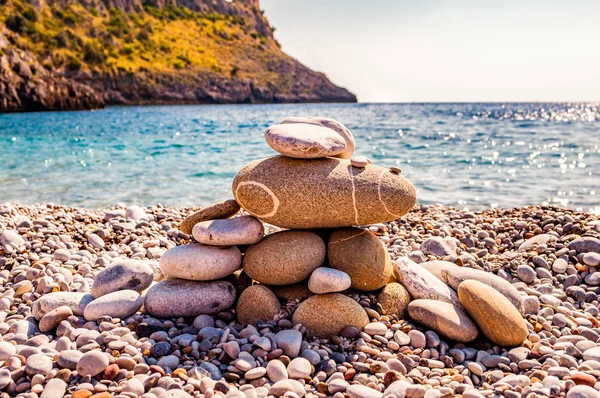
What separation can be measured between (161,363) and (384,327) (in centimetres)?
177

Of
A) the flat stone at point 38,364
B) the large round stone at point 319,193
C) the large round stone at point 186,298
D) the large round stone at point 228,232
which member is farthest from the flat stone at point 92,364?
the large round stone at point 319,193

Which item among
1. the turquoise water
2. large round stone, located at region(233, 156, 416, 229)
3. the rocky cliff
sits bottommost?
the turquoise water

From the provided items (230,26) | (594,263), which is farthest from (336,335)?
(230,26)

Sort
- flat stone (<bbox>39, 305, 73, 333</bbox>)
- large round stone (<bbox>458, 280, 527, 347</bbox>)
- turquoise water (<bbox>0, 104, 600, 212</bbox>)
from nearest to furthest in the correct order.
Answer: large round stone (<bbox>458, 280, 527, 347</bbox>) < flat stone (<bbox>39, 305, 73, 333</bbox>) < turquoise water (<bbox>0, 104, 600, 212</bbox>)

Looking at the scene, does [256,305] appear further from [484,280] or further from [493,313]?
[484,280]

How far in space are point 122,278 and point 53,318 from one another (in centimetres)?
72

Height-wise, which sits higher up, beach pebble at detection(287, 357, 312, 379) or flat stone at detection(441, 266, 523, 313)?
flat stone at detection(441, 266, 523, 313)

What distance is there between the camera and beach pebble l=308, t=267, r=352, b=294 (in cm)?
405

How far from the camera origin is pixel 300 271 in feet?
14.1

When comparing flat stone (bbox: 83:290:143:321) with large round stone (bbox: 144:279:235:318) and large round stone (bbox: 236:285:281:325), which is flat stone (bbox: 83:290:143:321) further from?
large round stone (bbox: 236:285:281:325)

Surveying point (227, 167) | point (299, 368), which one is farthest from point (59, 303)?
point (227, 167)

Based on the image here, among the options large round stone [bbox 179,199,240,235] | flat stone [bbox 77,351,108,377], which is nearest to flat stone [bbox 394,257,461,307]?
large round stone [bbox 179,199,240,235]

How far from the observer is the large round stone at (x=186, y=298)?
421 centimetres

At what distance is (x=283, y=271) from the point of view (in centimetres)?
430
